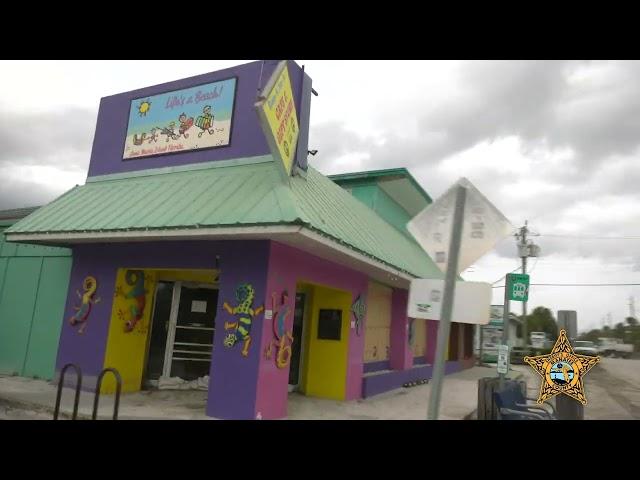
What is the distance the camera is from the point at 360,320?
1146 cm

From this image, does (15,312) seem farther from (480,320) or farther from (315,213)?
(480,320)

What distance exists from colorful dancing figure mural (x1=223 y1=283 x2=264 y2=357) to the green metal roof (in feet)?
4.31

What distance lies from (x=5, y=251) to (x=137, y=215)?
597 cm

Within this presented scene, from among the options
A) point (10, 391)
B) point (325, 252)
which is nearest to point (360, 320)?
point (325, 252)

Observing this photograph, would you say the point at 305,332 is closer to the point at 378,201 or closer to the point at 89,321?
the point at 89,321

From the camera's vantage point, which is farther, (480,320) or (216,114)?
(216,114)

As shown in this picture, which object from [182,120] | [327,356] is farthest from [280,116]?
[327,356]

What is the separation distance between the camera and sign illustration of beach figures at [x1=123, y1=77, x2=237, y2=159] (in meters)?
9.74

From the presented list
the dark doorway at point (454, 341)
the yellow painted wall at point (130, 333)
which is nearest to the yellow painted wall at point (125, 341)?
the yellow painted wall at point (130, 333)

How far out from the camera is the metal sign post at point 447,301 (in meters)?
3.49

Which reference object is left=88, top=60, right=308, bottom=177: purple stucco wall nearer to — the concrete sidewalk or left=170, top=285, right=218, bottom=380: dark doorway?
left=170, top=285, right=218, bottom=380: dark doorway

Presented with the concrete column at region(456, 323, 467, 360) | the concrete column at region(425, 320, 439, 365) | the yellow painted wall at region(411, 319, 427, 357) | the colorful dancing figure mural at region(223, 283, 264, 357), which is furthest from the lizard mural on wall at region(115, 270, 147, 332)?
the concrete column at region(456, 323, 467, 360)

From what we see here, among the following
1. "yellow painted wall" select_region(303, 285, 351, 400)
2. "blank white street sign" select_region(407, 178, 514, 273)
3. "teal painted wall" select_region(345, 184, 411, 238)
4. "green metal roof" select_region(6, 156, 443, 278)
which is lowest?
"yellow painted wall" select_region(303, 285, 351, 400)
